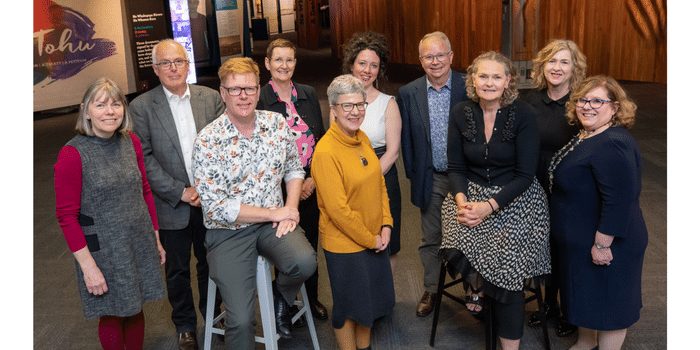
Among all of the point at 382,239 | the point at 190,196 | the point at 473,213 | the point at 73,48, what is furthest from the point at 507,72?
the point at 73,48

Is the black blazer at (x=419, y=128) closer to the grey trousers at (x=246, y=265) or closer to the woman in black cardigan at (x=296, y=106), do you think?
the woman in black cardigan at (x=296, y=106)

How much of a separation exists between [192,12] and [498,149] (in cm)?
1191

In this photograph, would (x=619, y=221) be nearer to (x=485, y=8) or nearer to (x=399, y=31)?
(x=485, y=8)

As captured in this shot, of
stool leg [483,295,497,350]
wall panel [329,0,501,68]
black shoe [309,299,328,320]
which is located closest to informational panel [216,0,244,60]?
wall panel [329,0,501,68]

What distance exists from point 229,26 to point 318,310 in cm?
1206

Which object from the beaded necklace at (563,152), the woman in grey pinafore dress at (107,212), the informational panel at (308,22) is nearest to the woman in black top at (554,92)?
the beaded necklace at (563,152)

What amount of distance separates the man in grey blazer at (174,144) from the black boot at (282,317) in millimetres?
520

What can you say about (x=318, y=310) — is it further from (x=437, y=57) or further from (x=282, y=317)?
(x=437, y=57)

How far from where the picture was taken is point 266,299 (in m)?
2.60

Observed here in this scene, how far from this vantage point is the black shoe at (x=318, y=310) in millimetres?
3438

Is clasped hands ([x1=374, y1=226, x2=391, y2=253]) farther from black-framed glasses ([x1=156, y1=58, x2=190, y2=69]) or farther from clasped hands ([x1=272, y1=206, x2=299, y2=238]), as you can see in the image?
black-framed glasses ([x1=156, y1=58, x2=190, y2=69])

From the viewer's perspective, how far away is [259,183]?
256 cm

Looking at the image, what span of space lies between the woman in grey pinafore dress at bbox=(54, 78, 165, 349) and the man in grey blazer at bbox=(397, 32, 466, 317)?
60.0 inches

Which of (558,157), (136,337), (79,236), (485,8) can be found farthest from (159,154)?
(485,8)
